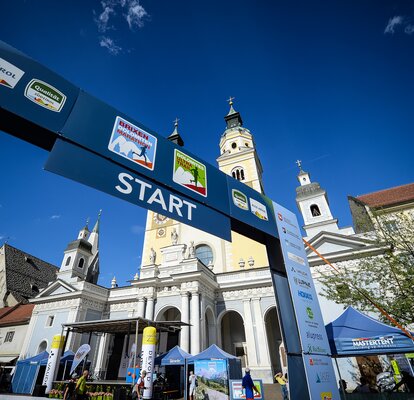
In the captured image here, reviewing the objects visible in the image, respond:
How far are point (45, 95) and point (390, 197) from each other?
98.6 feet

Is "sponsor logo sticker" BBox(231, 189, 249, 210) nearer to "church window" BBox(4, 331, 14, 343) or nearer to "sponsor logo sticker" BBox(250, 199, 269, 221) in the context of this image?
"sponsor logo sticker" BBox(250, 199, 269, 221)

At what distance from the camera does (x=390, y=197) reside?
1003 inches

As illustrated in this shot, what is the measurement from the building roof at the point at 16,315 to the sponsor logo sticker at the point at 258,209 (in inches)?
1146

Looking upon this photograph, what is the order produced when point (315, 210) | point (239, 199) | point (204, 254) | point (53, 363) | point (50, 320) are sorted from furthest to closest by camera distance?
point (204, 254)
point (315, 210)
point (50, 320)
point (53, 363)
point (239, 199)

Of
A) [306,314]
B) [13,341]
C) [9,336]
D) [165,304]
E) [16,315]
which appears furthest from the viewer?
[16,315]

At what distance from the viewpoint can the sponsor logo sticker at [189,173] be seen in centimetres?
479

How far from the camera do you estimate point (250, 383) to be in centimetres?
853

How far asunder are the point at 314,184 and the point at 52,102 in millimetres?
25127

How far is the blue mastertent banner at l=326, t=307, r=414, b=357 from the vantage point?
653 cm

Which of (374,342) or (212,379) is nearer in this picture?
(374,342)

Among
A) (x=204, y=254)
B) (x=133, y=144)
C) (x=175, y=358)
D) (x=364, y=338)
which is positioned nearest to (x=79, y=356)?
(x=175, y=358)

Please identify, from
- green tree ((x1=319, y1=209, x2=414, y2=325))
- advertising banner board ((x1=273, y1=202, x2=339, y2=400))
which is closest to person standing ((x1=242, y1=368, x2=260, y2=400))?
advertising banner board ((x1=273, y1=202, x2=339, y2=400))

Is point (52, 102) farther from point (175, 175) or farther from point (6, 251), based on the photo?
point (6, 251)

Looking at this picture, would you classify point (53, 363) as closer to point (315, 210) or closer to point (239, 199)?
point (239, 199)
